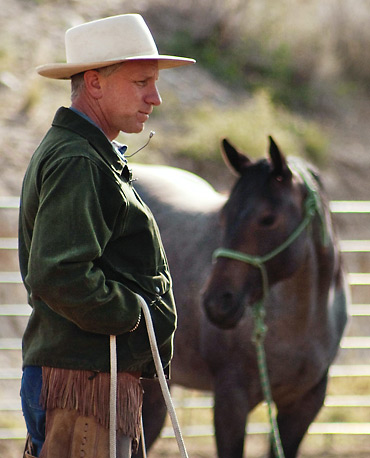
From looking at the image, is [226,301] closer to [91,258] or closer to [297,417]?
[297,417]

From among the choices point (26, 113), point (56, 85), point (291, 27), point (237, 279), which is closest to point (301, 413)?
point (237, 279)

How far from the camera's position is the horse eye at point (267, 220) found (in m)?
3.77

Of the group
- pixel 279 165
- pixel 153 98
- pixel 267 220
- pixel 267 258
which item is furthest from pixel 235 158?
Result: pixel 153 98

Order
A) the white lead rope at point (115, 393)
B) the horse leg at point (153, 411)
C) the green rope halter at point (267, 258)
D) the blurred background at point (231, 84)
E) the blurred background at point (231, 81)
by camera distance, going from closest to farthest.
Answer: the white lead rope at point (115, 393) → the green rope halter at point (267, 258) → the horse leg at point (153, 411) → the blurred background at point (231, 84) → the blurred background at point (231, 81)

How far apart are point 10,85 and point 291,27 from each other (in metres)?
5.46

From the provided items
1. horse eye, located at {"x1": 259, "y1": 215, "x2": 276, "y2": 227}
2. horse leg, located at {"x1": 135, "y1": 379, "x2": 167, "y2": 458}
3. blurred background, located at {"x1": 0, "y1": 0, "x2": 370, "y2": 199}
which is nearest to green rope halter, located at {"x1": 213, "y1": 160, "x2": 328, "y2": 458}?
horse eye, located at {"x1": 259, "y1": 215, "x2": 276, "y2": 227}

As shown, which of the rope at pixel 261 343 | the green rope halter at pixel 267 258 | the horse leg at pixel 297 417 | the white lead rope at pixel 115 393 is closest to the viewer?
the white lead rope at pixel 115 393

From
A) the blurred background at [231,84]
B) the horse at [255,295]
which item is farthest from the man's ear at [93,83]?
the blurred background at [231,84]

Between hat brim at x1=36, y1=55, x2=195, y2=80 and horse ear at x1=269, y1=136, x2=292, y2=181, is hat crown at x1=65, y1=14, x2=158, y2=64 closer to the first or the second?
hat brim at x1=36, y1=55, x2=195, y2=80

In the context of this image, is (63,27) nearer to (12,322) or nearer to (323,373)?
(12,322)

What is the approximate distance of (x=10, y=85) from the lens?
9953mm

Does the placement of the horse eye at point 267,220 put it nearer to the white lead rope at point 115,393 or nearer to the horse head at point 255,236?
the horse head at point 255,236

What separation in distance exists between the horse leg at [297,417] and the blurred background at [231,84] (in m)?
3.87

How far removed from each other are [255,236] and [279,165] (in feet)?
1.15
